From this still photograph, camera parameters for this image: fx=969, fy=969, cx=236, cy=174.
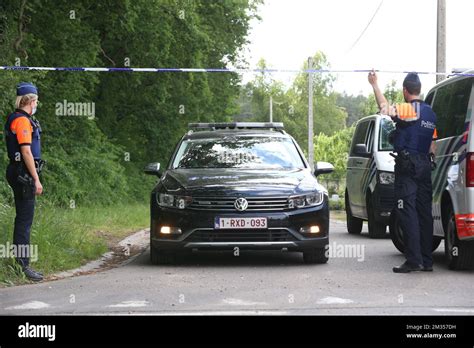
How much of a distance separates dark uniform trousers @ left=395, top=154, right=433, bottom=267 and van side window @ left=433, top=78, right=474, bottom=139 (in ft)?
2.07

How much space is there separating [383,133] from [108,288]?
839cm

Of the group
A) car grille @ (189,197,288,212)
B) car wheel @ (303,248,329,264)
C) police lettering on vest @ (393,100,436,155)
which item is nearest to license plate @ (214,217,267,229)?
car grille @ (189,197,288,212)

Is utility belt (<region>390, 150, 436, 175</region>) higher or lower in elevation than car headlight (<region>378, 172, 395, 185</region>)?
higher

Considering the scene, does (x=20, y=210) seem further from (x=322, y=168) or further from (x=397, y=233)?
(x=397, y=233)

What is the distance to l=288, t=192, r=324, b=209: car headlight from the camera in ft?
36.7

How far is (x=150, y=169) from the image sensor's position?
12227 millimetres

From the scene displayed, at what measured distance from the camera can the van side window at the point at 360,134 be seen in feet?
57.1

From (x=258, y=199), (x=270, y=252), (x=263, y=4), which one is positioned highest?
(x=263, y=4)

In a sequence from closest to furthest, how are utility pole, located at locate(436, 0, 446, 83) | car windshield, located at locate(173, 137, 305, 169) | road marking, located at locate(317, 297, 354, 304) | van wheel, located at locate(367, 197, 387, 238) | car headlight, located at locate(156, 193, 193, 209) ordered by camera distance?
road marking, located at locate(317, 297, 354, 304)
car headlight, located at locate(156, 193, 193, 209)
car windshield, located at locate(173, 137, 305, 169)
van wheel, located at locate(367, 197, 387, 238)
utility pole, located at locate(436, 0, 446, 83)

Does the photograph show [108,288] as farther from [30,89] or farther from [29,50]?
[29,50]

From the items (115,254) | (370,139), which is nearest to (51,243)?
(115,254)

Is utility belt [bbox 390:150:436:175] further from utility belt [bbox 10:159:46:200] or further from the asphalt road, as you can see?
utility belt [bbox 10:159:46:200]

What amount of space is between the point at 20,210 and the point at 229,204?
2361 mm

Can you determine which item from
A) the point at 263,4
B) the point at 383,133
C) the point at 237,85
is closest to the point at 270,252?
the point at 383,133
